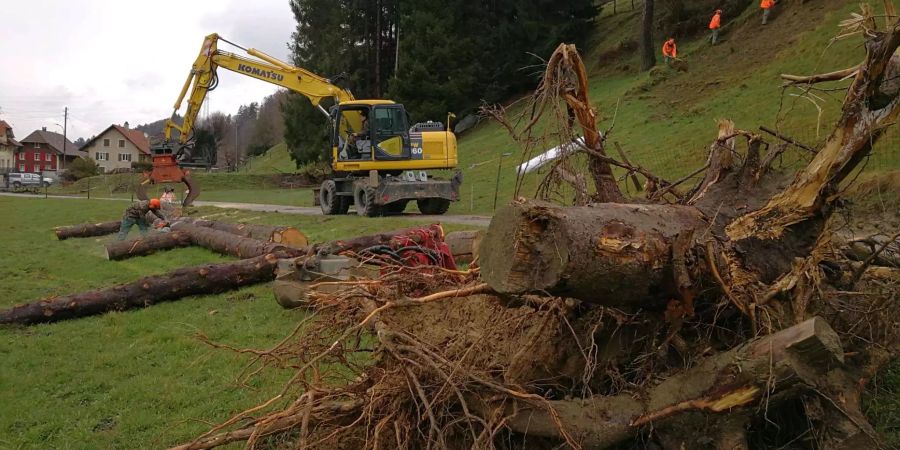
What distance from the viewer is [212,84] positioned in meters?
21.0

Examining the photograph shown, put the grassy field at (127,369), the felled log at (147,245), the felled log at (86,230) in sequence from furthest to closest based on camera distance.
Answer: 1. the felled log at (86,230)
2. the felled log at (147,245)
3. the grassy field at (127,369)

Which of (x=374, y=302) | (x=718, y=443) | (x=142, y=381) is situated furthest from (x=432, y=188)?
(x=718, y=443)

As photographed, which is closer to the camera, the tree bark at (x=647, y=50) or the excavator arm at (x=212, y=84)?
the excavator arm at (x=212, y=84)

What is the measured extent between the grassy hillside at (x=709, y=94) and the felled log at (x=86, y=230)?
29.5 ft

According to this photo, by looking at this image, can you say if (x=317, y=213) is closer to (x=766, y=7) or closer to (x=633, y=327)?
(x=633, y=327)

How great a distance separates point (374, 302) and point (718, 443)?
6.26 ft

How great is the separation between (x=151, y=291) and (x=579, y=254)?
705 centimetres

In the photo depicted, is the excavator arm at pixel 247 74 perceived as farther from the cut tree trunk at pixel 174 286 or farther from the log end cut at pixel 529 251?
the log end cut at pixel 529 251

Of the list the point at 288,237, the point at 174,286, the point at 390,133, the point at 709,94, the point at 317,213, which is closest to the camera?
the point at 174,286

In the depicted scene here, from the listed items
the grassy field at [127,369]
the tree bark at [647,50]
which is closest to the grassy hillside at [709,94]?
the tree bark at [647,50]

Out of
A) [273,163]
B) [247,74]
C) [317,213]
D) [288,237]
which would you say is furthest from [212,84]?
[273,163]

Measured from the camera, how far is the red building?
3610 inches

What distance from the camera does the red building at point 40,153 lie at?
301 ft

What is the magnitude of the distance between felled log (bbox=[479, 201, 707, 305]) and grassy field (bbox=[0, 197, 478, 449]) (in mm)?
2046
